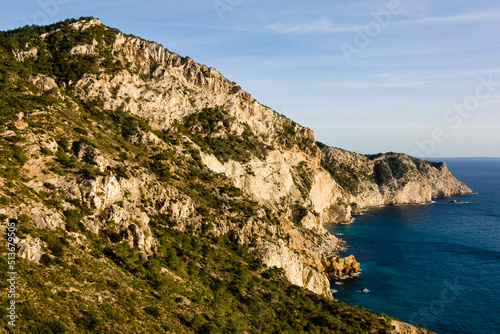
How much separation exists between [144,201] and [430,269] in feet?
244

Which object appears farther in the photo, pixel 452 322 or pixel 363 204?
pixel 363 204

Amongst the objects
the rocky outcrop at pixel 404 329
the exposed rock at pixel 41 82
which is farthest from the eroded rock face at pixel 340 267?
the exposed rock at pixel 41 82

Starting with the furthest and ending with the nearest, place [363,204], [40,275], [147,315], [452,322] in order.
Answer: [363,204] < [452,322] < [147,315] < [40,275]

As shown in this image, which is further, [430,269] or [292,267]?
[430,269]

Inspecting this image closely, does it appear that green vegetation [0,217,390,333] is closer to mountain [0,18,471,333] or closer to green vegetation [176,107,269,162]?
mountain [0,18,471,333]

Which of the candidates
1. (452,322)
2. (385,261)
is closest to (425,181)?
(385,261)

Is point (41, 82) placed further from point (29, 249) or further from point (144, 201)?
point (29, 249)

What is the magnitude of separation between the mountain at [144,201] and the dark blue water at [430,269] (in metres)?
9.90

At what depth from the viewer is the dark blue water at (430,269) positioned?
61250 millimetres

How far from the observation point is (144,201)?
5069 cm

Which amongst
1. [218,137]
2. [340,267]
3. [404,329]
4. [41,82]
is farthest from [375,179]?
[41,82]

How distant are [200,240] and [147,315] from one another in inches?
891

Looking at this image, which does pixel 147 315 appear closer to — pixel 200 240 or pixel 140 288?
pixel 140 288

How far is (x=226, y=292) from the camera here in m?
44.5
